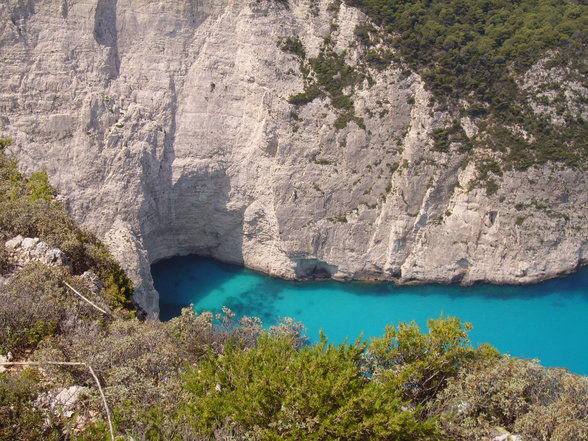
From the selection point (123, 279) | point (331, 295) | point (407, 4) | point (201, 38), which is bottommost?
point (331, 295)

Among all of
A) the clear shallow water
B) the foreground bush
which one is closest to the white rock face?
the clear shallow water

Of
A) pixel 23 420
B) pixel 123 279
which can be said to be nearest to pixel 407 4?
pixel 123 279

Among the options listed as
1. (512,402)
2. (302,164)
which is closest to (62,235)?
(512,402)

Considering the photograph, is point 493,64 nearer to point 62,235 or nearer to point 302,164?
point 302,164

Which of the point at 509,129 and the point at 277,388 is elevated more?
the point at 509,129

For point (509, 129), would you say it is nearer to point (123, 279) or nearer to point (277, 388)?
point (123, 279)

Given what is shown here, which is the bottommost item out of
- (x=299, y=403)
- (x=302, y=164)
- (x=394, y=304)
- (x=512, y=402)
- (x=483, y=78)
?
(x=394, y=304)

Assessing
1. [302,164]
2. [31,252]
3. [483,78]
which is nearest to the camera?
[31,252]
